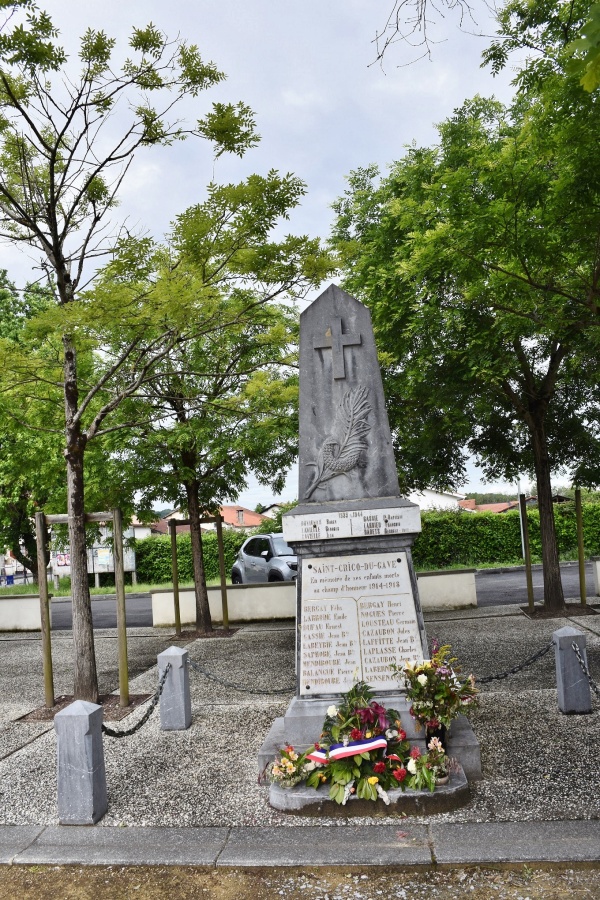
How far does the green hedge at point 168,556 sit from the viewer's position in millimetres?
25219

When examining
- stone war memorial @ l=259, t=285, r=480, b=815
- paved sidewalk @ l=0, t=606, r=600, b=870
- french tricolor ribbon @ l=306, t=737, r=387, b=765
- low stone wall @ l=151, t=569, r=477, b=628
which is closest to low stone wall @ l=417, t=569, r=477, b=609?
low stone wall @ l=151, t=569, r=477, b=628

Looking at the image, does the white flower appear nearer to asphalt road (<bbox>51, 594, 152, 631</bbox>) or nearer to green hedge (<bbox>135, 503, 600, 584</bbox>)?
asphalt road (<bbox>51, 594, 152, 631</bbox>)

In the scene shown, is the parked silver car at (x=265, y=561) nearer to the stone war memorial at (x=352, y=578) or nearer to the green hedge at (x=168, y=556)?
the green hedge at (x=168, y=556)

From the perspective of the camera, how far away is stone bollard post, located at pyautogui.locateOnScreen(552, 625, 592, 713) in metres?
6.06

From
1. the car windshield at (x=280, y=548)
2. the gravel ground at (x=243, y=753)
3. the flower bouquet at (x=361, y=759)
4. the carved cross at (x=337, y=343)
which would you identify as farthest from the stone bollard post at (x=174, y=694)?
the car windshield at (x=280, y=548)

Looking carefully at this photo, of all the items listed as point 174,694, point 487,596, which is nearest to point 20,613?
point 174,694

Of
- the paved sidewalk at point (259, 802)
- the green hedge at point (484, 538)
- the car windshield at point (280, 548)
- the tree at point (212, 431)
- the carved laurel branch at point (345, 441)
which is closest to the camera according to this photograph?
the paved sidewalk at point (259, 802)

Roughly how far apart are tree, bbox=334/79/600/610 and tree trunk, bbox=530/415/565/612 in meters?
0.02

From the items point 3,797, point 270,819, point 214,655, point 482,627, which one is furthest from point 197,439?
point 270,819

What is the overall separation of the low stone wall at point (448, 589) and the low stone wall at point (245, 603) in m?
2.73

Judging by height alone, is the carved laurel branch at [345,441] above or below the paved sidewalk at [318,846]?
above

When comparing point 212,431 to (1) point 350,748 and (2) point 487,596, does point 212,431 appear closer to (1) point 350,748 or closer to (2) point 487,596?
(1) point 350,748

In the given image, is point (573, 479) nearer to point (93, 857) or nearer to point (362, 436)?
point (362, 436)

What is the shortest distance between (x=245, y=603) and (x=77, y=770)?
9310mm
